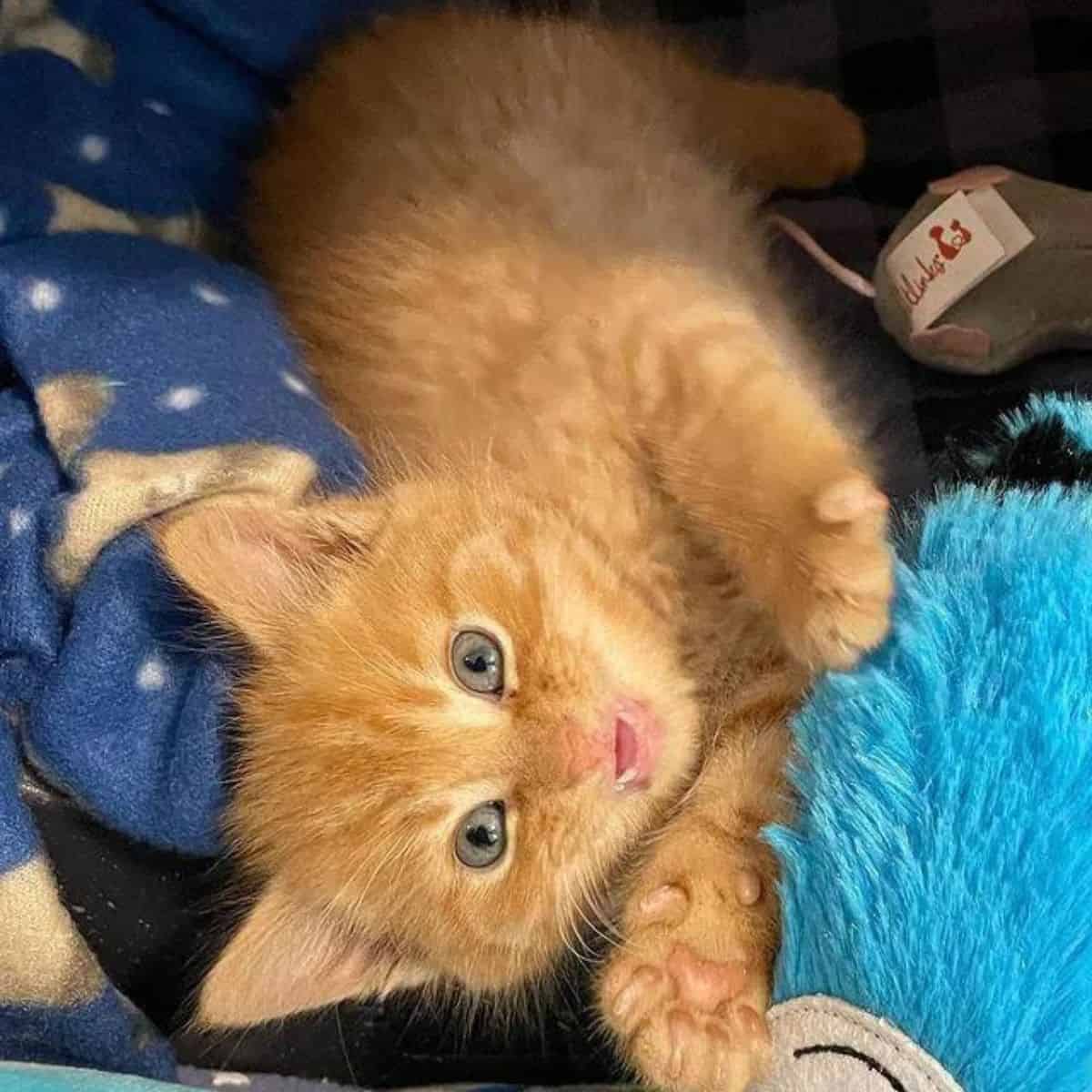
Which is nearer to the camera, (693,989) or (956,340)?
(693,989)

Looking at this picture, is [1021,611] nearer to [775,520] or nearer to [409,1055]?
[775,520]

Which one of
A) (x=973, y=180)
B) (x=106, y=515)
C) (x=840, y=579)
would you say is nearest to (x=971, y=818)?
(x=840, y=579)

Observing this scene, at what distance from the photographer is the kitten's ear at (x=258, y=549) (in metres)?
1.04

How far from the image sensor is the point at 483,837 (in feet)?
3.46

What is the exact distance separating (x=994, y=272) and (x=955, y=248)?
0.05 meters

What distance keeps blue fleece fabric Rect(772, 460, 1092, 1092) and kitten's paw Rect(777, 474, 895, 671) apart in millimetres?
26

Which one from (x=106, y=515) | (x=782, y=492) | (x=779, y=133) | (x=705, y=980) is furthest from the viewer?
(x=779, y=133)

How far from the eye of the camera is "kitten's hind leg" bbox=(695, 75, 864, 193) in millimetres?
1564

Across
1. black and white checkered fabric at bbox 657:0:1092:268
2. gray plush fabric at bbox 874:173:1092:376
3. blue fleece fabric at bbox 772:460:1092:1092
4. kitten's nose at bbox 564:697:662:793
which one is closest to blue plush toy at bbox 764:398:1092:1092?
blue fleece fabric at bbox 772:460:1092:1092

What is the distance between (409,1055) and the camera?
1285mm

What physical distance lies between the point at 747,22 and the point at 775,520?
3.16 feet

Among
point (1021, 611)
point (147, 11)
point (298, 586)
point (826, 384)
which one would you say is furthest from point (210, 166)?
point (1021, 611)

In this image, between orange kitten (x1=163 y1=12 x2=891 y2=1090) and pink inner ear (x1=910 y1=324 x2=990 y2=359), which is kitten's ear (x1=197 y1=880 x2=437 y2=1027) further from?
pink inner ear (x1=910 y1=324 x2=990 y2=359)

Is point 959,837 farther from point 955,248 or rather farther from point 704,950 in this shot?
point 955,248
